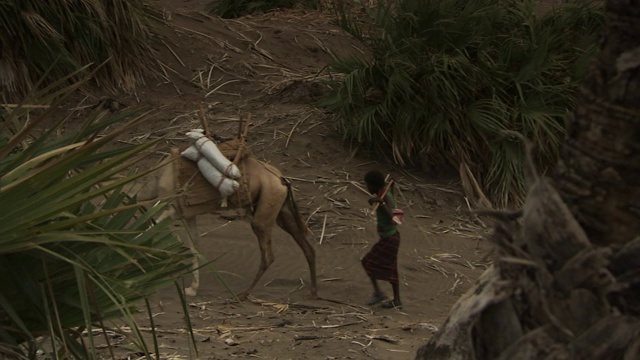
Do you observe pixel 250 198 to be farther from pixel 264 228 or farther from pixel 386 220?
pixel 386 220

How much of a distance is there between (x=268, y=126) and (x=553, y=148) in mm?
3245

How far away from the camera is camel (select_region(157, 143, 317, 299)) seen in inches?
363

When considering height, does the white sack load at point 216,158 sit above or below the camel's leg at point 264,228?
above

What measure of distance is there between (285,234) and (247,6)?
8.71 meters

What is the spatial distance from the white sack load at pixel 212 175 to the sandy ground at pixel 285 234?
0.73m

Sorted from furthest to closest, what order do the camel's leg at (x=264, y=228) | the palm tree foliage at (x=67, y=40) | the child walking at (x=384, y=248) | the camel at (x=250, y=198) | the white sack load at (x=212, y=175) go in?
the palm tree foliage at (x=67, y=40) → the camel's leg at (x=264, y=228) → the camel at (x=250, y=198) → the white sack load at (x=212, y=175) → the child walking at (x=384, y=248)

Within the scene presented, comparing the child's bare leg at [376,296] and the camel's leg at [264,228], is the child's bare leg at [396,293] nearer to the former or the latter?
the child's bare leg at [376,296]

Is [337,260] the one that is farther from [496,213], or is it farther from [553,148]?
[496,213]

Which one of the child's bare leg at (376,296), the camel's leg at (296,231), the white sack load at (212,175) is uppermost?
the white sack load at (212,175)

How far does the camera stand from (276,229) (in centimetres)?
1085

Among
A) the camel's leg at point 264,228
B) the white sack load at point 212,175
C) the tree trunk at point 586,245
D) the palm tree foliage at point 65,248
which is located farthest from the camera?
the camel's leg at point 264,228

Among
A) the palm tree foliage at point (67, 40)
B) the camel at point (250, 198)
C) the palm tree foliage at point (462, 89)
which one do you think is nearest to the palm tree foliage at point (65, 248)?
the camel at point (250, 198)

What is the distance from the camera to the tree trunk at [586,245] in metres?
3.20

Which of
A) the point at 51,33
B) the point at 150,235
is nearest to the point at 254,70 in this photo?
the point at 51,33
